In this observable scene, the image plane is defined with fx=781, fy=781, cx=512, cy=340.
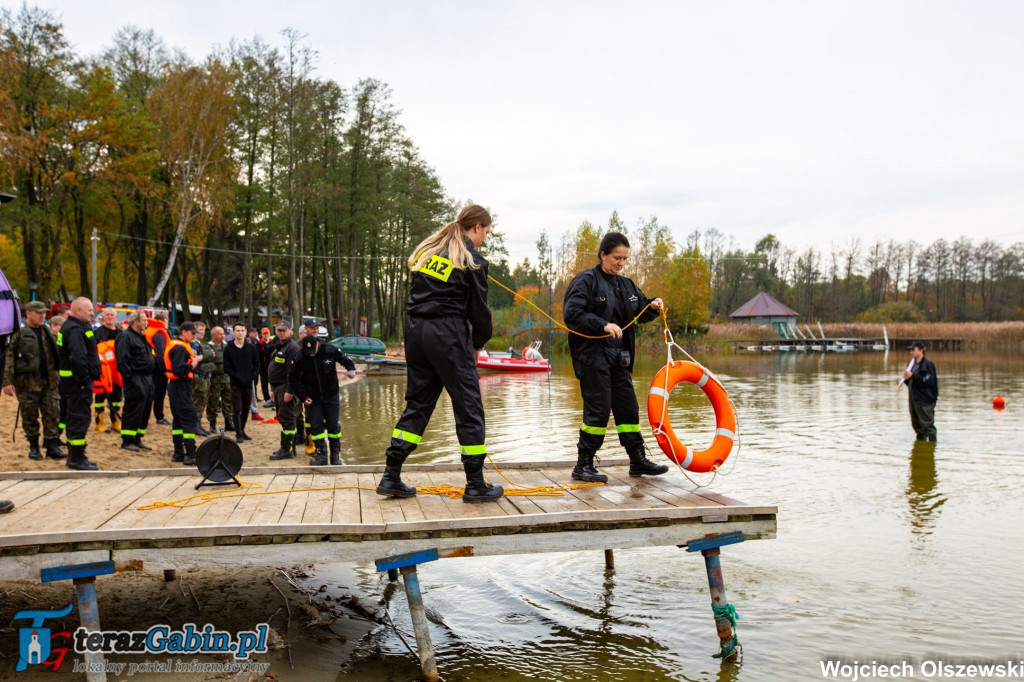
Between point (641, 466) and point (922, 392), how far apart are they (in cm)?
1052

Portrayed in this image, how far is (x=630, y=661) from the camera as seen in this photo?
5.51m

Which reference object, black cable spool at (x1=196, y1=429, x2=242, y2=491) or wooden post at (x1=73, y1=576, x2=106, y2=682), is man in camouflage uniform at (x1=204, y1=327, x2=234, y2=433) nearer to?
black cable spool at (x1=196, y1=429, x2=242, y2=491)

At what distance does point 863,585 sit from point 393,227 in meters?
45.5

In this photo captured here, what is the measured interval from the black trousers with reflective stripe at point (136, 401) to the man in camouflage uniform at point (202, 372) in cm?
76

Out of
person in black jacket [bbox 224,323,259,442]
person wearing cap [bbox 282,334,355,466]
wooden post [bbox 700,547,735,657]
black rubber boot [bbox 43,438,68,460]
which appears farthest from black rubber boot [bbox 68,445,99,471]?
wooden post [bbox 700,547,735,657]

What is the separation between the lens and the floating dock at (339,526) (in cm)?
450

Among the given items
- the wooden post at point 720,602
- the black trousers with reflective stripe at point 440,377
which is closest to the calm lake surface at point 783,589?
the wooden post at point 720,602

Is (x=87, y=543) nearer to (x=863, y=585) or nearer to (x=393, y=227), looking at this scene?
(x=863, y=585)

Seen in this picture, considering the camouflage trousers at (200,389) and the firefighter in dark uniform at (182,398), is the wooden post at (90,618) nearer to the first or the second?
the firefighter in dark uniform at (182,398)

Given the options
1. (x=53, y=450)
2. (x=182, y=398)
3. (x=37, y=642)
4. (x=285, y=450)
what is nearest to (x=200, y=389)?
(x=285, y=450)

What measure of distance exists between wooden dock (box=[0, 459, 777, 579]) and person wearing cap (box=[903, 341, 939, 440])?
34.1ft

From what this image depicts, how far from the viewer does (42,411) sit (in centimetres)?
986

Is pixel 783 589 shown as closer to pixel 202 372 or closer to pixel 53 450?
pixel 53 450

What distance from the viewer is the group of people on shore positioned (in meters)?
9.42
